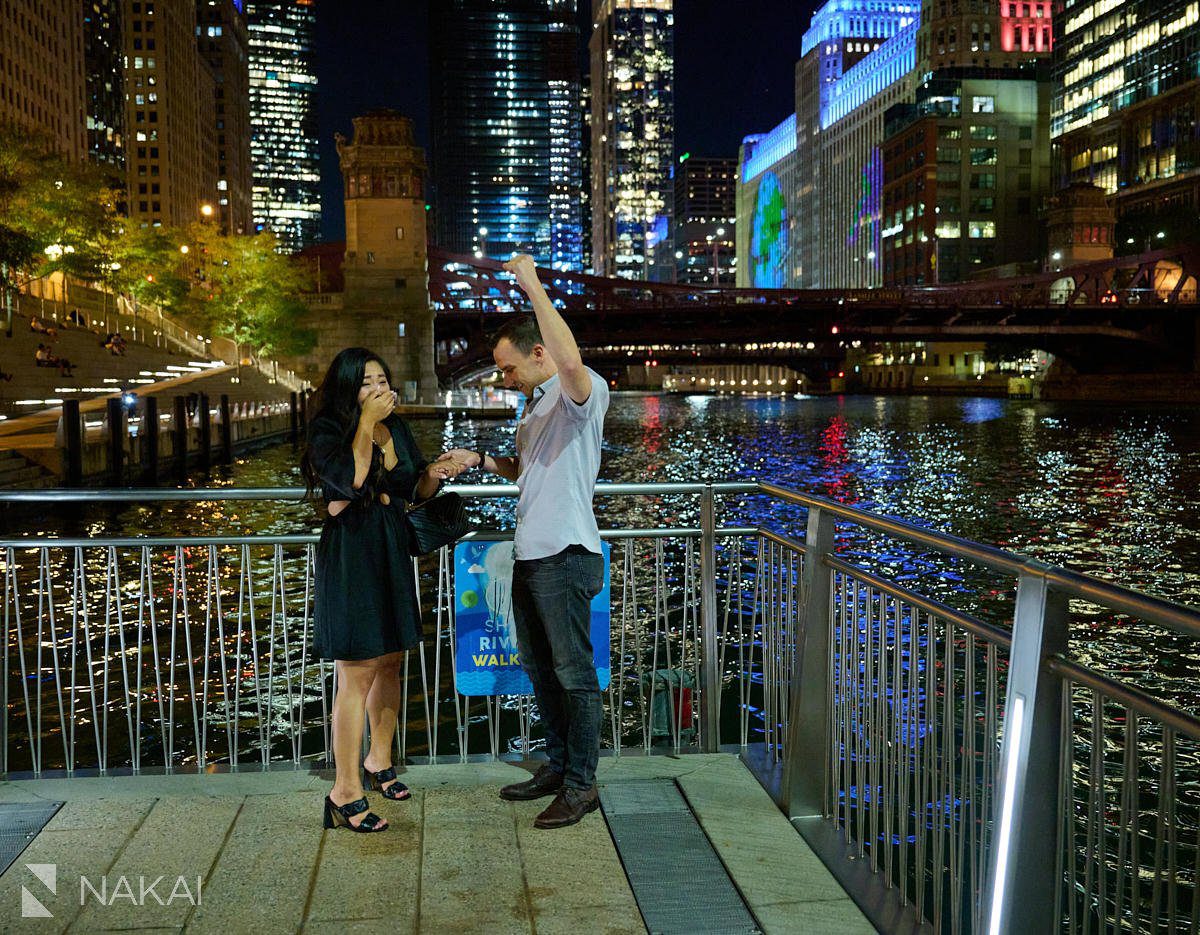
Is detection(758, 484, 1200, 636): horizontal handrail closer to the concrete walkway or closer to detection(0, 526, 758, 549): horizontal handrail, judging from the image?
the concrete walkway

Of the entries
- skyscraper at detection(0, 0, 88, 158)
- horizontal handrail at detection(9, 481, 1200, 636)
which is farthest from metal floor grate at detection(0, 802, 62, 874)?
skyscraper at detection(0, 0, 88, 158)

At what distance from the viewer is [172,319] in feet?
271

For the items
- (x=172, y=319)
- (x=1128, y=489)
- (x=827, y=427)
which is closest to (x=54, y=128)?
(x=172, y=319)

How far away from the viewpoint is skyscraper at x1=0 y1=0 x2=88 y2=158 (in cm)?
Answer: 11706

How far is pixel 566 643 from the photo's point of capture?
16.9ft

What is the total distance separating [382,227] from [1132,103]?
8288 cm

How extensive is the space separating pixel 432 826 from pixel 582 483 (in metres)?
1.73

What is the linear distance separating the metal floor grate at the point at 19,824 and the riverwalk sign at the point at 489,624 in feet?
6.66

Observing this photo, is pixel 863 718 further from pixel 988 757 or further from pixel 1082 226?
pixel 1082 226

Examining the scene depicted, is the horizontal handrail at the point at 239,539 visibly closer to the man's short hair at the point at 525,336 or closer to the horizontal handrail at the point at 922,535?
the horizontal handrail at the point at 922,535

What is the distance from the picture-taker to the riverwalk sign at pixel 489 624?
19.5ft

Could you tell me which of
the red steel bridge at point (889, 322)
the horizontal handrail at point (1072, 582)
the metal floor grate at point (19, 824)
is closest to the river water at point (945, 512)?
the metal floor grate at point (19, 824)

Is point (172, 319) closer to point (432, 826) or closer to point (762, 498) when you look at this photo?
point (762, 498)

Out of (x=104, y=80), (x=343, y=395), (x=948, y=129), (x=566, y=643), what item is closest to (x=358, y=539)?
(x=343, y=395)
